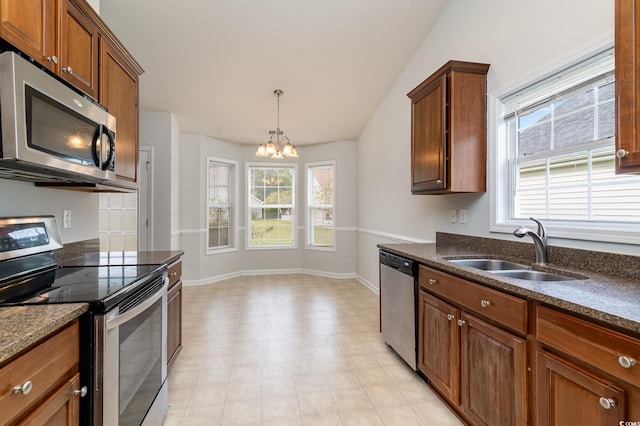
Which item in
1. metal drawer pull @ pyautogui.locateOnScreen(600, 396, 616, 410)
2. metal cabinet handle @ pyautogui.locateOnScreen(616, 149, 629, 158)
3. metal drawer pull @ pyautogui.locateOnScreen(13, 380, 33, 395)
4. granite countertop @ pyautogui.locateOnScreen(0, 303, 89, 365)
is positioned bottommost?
metal drawer pull @ pyautogui.locateOnScreen(600, 396, 616, 410)

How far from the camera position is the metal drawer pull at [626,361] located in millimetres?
932

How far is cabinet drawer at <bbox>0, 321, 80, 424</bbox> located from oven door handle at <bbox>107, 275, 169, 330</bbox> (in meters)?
0.12

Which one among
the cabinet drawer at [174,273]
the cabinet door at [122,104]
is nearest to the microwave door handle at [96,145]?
the cabinet door at [122,104]

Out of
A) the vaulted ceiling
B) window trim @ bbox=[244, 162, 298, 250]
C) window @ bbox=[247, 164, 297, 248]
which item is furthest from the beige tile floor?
the vaulted ceiling

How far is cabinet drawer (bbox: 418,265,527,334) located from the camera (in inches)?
53.8

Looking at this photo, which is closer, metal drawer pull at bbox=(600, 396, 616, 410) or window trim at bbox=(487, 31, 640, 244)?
metal drawer pull at bbox=(600, 396, 616, 410)

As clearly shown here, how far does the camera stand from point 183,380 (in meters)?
2.32

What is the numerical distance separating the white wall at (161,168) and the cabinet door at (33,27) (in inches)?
123

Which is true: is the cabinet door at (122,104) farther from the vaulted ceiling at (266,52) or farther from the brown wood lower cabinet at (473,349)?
the brown wood lower cabinet at (473,349)

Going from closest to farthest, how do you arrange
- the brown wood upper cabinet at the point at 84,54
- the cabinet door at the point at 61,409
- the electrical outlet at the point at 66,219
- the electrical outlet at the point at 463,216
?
1. the cabinet door at the point at 61,409
2. the brown wood upper cabinet at the point at 84,54
3. the electrical outlet at the point at 66,219
4. the electrical outlet at the point at 463,216

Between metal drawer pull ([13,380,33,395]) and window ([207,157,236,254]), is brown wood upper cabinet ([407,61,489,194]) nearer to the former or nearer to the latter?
metal drawer pull ([13,380,33,395])

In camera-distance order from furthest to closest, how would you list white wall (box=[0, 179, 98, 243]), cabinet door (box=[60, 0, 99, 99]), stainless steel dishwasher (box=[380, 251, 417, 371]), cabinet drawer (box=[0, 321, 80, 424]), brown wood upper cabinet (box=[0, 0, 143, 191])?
stainless steel dishwasher (box=[380, 251, 417, 371]) → white wall (box=[0, 179, 98, 243]) → cabinet door (box=[60, 0, 99, 99]) → brown wood upper cabinet (box=[0, 0, 143, 191]) → cabinet drawer (box=[0, 321, 80, 424])

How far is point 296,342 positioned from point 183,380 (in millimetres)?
1047

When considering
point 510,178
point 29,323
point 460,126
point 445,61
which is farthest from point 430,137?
point 29,323
